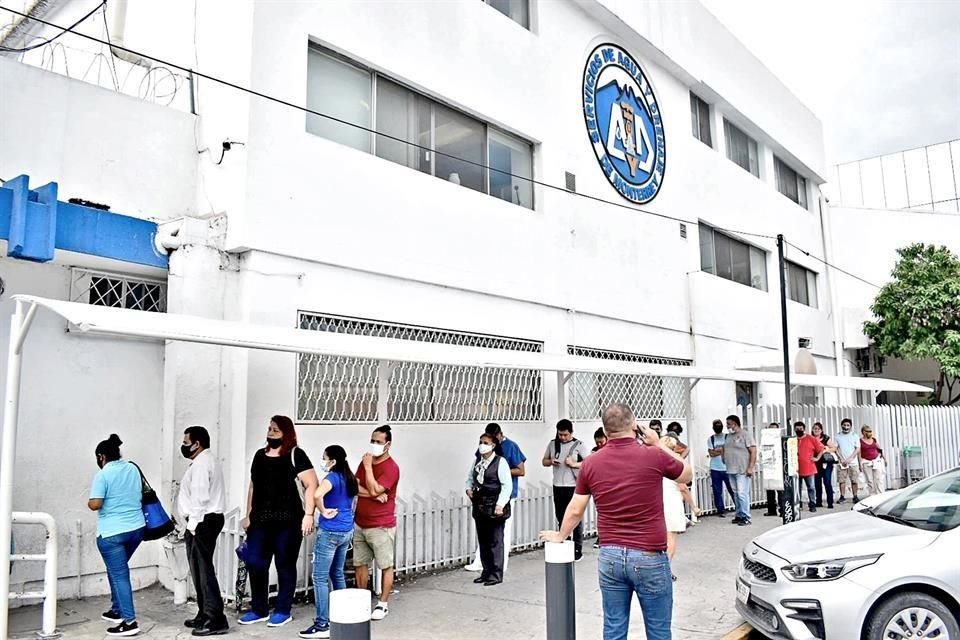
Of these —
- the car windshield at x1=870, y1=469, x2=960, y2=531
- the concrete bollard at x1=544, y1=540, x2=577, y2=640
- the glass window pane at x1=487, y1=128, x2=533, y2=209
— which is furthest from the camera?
the glass window pane at x1=487, y1=128, x2=533, y2=209

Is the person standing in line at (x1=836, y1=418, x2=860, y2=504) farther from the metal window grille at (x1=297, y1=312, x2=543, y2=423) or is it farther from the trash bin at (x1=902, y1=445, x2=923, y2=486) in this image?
the metal window grille at (x1=297, y1=312, x2=543, y2=423)

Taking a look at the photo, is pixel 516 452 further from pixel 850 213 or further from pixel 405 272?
pixel 850 213

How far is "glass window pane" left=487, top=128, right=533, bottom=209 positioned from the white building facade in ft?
0.12

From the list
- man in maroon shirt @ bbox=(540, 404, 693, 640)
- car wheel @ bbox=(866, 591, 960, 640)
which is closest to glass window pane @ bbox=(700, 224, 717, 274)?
car wheel @ bbox=(866, 591, 960, 640)

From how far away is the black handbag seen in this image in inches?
230

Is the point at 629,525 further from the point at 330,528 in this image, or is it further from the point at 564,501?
the point at 564,501

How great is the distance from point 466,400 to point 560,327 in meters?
2.26

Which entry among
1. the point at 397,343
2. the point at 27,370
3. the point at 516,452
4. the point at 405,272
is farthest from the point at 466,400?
the point at 27,370

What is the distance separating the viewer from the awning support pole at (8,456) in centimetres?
506

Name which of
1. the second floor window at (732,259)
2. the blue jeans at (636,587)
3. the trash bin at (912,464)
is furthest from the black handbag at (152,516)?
the trash bin at (912,464)

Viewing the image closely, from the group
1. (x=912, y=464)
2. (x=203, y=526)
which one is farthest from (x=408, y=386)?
(x=912, y=464)

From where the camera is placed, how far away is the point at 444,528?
836 cm

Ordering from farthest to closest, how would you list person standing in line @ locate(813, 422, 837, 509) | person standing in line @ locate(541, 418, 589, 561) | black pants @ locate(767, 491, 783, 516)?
person standing in line @ locate(813, 422, 837, 509) → black pants @ locate(767, 491, 783, 516) → person standing in line @ locate(541, 418, 589, 561)

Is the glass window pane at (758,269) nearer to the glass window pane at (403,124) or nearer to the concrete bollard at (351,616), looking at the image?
the glass window pane at (403,124)
